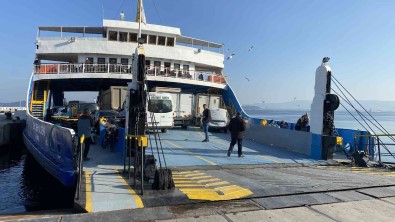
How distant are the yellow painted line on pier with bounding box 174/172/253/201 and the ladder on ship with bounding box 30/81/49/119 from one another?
15.2 m

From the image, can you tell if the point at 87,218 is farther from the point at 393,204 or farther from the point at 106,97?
the point at 106,97

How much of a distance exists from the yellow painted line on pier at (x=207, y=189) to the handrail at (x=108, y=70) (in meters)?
11.4

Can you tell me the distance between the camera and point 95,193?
6035 millimetres

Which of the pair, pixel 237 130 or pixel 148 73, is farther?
pixel 148 73

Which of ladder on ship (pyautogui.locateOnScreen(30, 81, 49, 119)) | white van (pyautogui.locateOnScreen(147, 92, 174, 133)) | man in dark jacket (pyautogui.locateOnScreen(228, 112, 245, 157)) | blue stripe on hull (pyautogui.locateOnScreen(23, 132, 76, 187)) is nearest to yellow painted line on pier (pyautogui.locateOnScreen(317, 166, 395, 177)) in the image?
man in dark jacket (pyautogui.locateOnScreen(228, 112, 245, 157))

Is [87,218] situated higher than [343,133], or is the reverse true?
[343,133]

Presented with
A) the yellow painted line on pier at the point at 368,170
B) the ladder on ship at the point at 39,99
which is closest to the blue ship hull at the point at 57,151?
the yellow painted line on pier at the point at 368,170

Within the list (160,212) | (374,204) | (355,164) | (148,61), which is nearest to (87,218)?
(160,212)

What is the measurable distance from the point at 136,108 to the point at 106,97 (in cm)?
1365

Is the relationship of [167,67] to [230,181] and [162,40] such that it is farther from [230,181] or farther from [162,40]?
[230,181]

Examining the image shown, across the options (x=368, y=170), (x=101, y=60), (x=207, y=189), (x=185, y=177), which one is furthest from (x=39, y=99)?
(x=368, y=170)

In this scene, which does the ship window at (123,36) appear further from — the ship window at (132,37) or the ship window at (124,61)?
the ship window at (124,61)

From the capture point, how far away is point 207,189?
6477 mm

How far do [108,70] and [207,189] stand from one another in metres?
14.0
